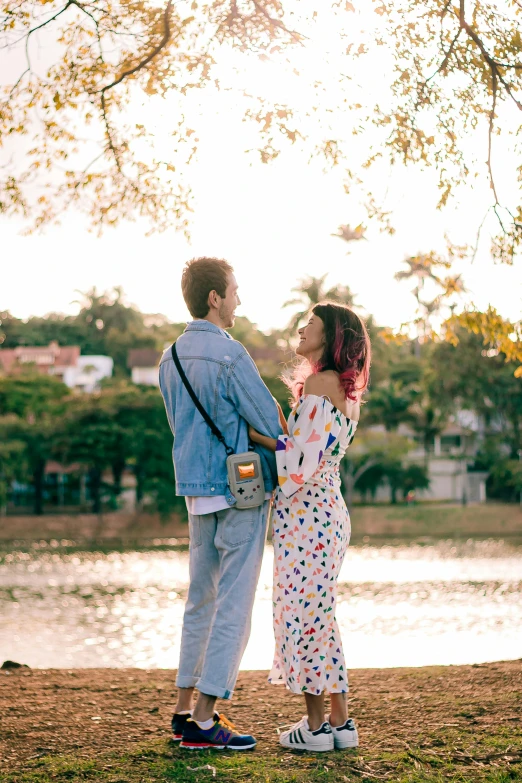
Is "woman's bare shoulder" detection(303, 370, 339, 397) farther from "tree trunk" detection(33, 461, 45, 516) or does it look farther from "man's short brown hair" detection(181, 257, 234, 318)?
"tree trunk" detection(33, 461, 45, 516)

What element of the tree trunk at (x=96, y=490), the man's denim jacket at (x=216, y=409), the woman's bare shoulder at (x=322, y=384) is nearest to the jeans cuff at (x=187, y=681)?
the man's denim jacket at (x=216, y=409)

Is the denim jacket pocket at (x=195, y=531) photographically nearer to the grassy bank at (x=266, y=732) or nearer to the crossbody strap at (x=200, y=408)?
the crossbody strap at (x=200, y=408)

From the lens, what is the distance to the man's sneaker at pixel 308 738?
12.6 feet

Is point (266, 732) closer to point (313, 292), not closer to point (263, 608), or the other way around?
point (263, 608)

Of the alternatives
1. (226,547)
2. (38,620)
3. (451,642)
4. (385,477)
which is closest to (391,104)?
(226,547)

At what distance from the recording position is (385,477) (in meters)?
43.8

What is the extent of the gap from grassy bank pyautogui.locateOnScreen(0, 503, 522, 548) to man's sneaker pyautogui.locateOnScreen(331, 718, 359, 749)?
32.5 meters

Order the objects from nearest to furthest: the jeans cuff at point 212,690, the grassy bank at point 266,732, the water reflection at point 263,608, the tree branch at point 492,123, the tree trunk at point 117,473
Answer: the grassy bank at point 266,732
the jeans cuff at point 212,690
the tree branch at point 492,123
the water reflection at point 263,608
the tree trunk at point 117,473

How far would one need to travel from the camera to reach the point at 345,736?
3.90m

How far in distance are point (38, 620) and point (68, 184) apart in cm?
1180

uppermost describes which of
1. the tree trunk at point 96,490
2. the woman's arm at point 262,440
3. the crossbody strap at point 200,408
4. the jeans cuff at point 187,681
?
the crossbody strap at point 200,408

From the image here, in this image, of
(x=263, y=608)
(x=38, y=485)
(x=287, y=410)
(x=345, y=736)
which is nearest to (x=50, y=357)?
(x=38, y=485)

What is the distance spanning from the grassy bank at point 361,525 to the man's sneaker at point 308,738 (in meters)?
32.5

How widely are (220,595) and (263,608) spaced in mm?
14315
